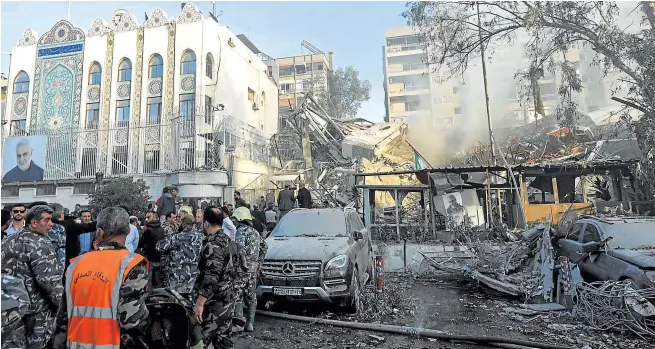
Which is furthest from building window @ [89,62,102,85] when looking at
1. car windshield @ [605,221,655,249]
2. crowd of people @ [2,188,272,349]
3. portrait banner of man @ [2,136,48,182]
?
car windshield @ [605,221,655,249]

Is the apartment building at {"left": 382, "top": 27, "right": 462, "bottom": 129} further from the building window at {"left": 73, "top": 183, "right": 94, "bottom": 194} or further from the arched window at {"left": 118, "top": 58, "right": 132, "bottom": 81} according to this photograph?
the building window at {"left": 73, "top": 183, "right": 94, "bottom": 194}

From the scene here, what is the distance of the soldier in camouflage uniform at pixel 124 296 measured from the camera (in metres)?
2.23

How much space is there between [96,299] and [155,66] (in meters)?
26.0

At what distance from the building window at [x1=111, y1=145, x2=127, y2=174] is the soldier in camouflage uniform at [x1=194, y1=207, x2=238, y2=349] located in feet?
69.4

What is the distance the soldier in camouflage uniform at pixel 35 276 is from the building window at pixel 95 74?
Answer: 26.7m

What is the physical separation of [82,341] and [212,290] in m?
1.27

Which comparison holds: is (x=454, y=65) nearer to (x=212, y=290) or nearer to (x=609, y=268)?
(x=609, y=268)

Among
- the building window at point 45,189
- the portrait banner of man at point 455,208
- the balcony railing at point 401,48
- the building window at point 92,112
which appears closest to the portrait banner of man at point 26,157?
the building window at point 45,189

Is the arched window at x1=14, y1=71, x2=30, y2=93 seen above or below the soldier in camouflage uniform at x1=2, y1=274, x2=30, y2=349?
above

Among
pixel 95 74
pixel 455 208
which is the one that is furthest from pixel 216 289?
pixel 95 74

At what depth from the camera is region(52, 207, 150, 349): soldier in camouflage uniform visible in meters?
2.23

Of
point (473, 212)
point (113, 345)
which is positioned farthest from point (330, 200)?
point (113, 345)

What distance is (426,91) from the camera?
59.3 meters

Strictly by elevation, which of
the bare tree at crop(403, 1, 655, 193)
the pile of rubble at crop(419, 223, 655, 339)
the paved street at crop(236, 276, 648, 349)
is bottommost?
the paved street at crop(236, 276, 648, 349)
